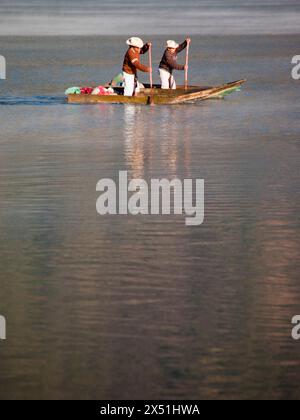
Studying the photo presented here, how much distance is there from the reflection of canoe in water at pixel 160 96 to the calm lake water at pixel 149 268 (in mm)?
3488

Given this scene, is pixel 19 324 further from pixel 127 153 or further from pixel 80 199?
pixel 127 153

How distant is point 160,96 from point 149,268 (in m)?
16.9

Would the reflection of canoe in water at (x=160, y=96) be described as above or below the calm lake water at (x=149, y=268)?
above

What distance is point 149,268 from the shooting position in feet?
43.3

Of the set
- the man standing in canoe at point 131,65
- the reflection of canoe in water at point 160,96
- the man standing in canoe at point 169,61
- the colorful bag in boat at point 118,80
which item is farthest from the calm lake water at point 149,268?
the colorful bag in boat at point 118,80

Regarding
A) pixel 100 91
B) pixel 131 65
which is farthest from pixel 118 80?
pixel 131 65

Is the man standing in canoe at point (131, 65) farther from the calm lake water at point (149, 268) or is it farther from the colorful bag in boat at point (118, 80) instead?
the calm lake water at point (149, 268)

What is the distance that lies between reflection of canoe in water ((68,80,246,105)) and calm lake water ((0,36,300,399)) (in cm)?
349

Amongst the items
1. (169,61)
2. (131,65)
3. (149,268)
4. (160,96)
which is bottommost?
(149,268)

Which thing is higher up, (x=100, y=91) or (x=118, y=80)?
(x=118, y=80)

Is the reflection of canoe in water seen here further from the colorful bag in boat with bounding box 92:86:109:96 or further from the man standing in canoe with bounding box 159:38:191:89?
the man standing in canoe with bounding box 159:38:191:89

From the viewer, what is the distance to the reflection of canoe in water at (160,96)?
29.8 m

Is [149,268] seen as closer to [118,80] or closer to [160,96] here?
[160,96]
